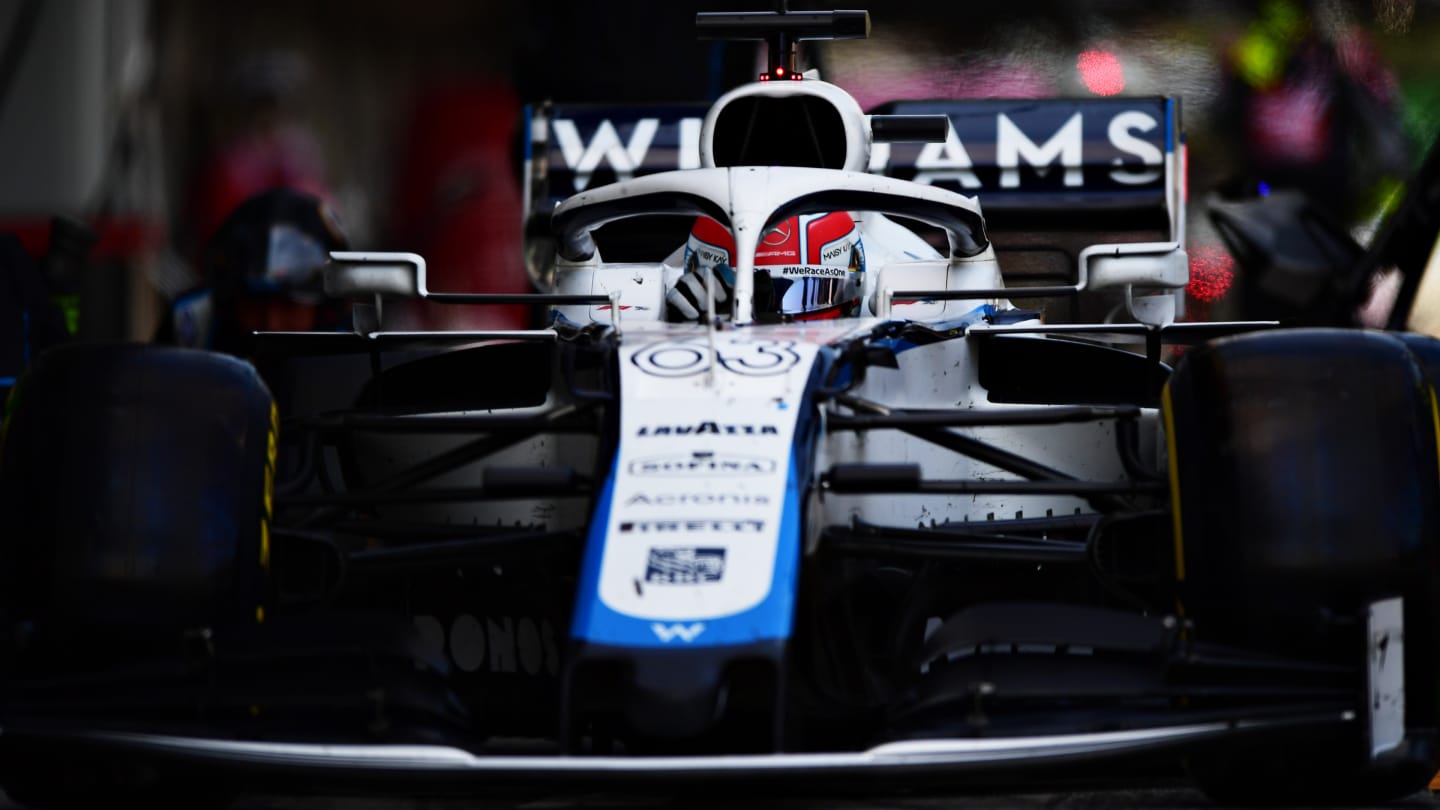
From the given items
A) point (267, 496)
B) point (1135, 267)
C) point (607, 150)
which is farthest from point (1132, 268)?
point (607, 150)

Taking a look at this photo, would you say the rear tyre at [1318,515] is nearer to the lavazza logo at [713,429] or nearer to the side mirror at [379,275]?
the lavazza logo at [713,429]

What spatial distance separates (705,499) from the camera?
3828mm

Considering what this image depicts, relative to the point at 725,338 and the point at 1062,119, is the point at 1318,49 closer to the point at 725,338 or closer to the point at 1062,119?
the point at 1062,119

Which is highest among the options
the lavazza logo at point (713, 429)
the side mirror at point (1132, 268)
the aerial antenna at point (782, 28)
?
the aerial antenna at point (782, 28)

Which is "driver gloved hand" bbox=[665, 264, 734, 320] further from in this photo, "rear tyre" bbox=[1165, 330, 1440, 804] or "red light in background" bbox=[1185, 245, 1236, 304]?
"red light in background" bbox=[1185, 245, 1236, 304]

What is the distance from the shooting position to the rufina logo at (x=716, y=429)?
4.03 m

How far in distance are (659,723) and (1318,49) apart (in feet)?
35.7

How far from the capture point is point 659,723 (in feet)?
11.5

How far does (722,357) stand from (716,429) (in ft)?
1.14

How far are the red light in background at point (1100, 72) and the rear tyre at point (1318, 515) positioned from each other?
904 cm

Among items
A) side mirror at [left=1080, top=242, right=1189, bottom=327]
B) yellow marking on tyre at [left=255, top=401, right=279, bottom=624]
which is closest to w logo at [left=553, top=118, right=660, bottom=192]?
side mirror at [left=1080, top=242, right=1189, bottom=327]

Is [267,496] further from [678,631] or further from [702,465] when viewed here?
[678,631]

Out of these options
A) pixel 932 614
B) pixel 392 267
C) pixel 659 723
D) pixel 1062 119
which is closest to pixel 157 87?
pixel 1062 119

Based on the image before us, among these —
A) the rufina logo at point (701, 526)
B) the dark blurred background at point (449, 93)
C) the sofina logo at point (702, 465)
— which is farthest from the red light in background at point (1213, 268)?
the rufina logo at point (701, 526)
